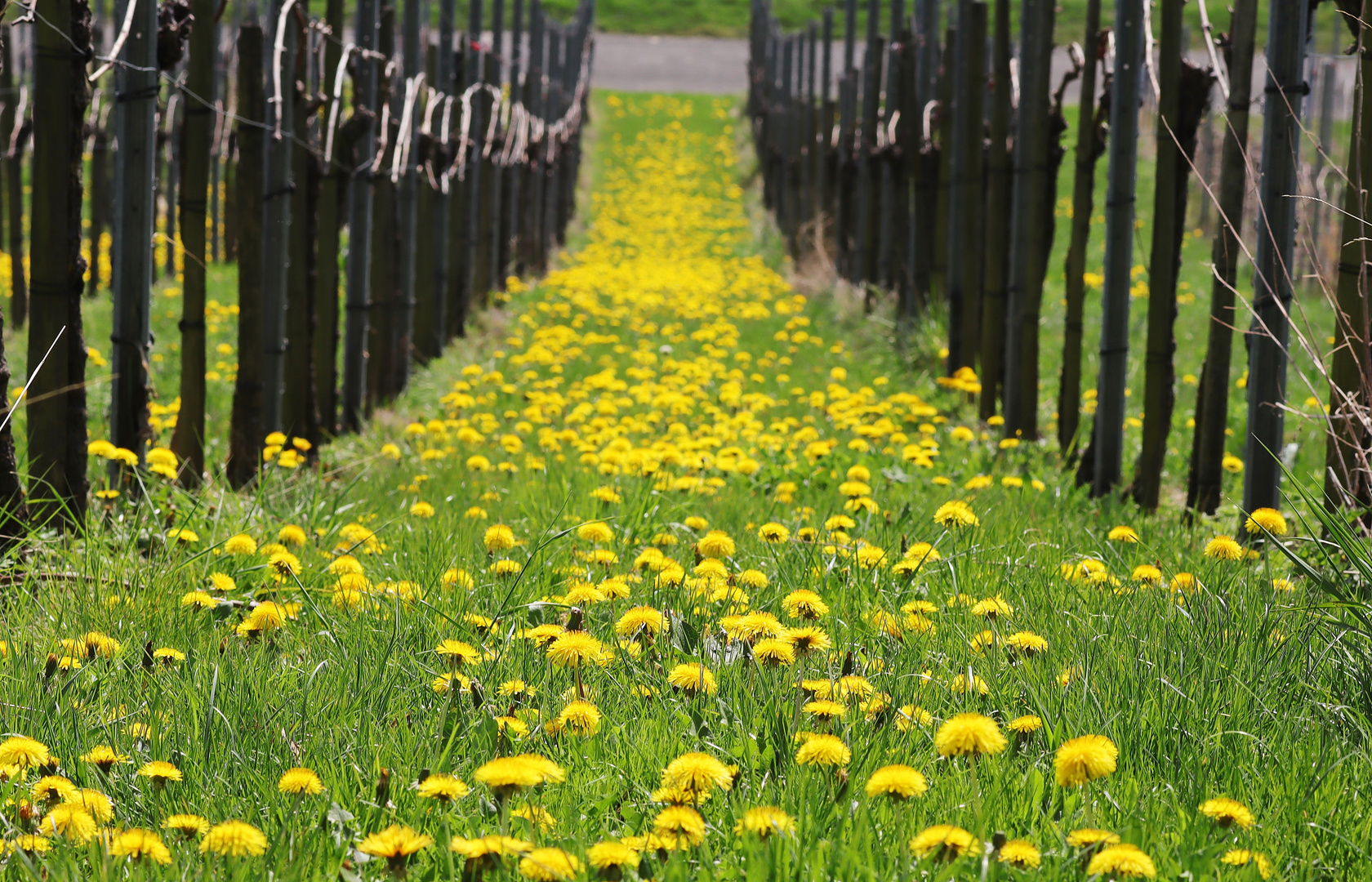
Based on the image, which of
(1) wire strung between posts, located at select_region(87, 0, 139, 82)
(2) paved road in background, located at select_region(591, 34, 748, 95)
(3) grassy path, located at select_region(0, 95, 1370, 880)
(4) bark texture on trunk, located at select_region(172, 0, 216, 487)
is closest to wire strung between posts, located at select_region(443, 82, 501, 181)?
(4) bark texture on trunk, located at select_region(172, 0, 216, 487)

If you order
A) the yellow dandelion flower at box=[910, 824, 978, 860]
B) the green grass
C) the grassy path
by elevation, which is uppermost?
the green grass

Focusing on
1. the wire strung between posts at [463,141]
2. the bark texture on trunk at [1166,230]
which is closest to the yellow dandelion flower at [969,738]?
the bark texture on trunk at [1166,230]

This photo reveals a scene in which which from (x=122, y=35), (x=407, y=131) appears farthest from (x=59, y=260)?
(x=407, y=131)

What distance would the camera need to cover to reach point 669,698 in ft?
7.27

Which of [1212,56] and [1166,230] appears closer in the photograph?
[1212,56]

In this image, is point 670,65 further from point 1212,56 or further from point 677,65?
point 1212,56

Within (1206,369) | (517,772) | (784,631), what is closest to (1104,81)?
(1206,369)

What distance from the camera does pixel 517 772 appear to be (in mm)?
1579

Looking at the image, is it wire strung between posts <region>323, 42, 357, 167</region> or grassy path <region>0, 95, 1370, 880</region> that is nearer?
grassy path <region>0, 95, 1370, 880</region>

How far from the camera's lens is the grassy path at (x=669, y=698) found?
5.42ft

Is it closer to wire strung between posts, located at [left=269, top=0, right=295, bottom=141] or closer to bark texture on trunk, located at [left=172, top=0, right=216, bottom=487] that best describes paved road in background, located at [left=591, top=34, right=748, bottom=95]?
wire strung between posts, located at [left=269, top=0, right=295, bottom=141]

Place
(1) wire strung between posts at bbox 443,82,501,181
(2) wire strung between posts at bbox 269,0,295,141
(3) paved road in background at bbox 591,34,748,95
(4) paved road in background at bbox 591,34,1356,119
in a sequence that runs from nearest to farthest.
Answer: (2) wire strung between posts at bbox 269,0,295,141 < (1) wire strung between posts at bbox 443,82,501,181 < (4) paved road in background at bbox 591,34,1356,119 < (3) paved road in background at bbox 591,34,748,95

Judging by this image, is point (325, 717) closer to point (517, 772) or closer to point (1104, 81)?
point (517, 772)

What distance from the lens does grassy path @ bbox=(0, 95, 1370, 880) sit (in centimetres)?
165
